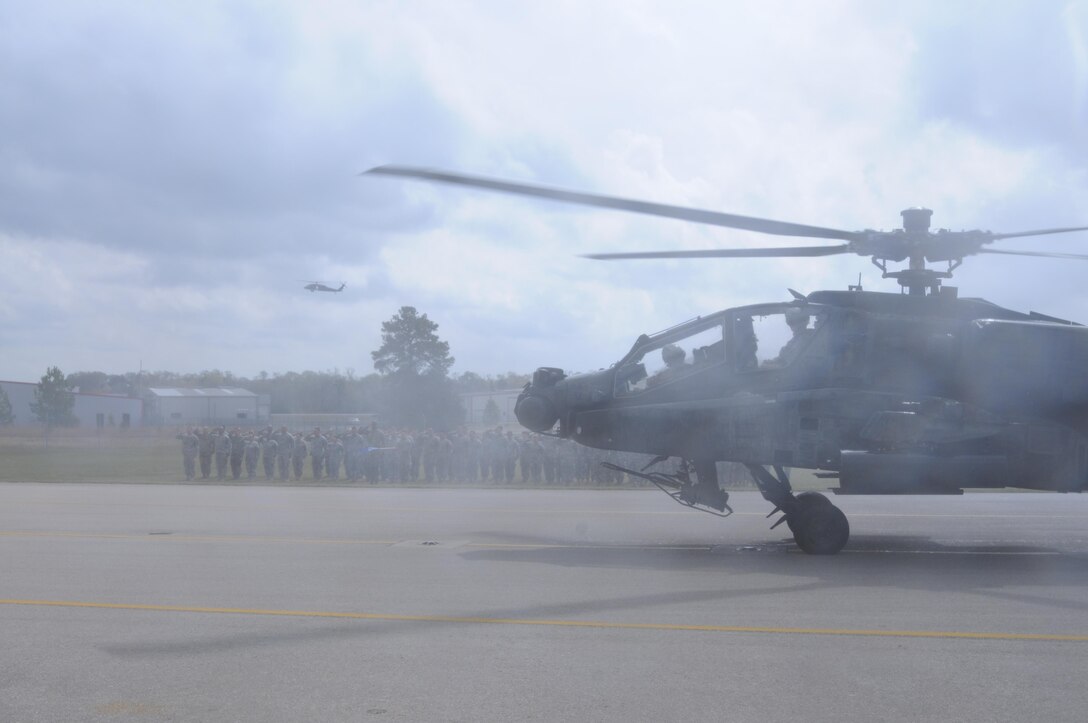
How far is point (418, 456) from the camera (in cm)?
2688

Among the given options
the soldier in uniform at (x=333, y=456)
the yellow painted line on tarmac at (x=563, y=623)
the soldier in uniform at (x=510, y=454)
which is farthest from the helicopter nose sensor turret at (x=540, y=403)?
the soldier in uniform at (x=333, y=456)

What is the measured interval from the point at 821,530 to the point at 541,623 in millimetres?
4664

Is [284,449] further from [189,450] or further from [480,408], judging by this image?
[480,408]

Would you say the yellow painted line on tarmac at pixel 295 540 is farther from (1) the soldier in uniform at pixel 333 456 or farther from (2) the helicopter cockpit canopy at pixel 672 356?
(1) the soldier in uniform at pixel 333 456

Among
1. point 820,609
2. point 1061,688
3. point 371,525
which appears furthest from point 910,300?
point 371,525

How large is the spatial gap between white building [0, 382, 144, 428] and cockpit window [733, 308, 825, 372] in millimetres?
52746

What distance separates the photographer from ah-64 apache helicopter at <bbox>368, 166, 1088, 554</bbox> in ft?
36.2

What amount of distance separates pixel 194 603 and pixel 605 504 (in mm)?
10219

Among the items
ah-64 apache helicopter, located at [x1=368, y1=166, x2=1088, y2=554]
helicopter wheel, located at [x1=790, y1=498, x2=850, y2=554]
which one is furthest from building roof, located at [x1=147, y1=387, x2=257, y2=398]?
helicopter wheel, located at [x1=790, y1=498, x2=850, y2=554]

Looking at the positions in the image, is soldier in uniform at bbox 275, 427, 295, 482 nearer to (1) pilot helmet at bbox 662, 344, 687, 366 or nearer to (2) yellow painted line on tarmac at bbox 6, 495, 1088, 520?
(2) yellow painted line on tarmac at bbox 6, 495, 1088, 520

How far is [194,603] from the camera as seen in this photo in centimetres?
835

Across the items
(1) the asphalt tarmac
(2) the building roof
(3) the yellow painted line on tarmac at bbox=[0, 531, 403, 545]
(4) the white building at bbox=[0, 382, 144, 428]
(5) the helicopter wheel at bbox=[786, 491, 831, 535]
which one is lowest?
(1) the asphalt tarmac

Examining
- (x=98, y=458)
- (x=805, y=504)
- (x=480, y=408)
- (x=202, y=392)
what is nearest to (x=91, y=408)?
(x=202, y=392)

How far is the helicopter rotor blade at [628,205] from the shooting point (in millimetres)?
8094
